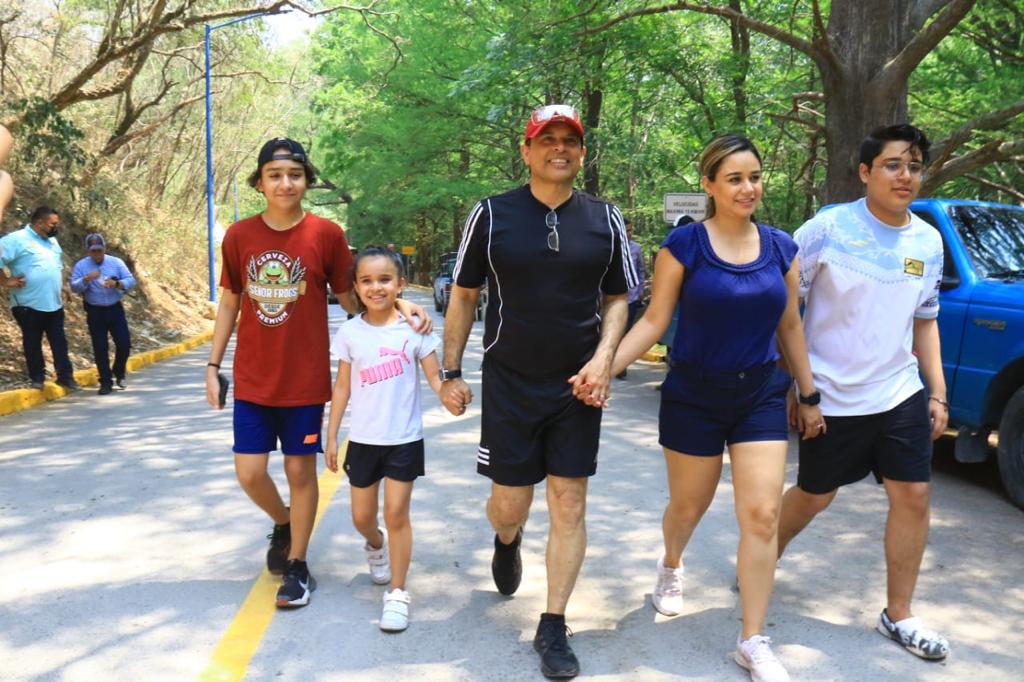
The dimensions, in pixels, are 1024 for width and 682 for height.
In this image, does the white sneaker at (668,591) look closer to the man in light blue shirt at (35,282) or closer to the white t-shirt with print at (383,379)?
the white t-shirt with print at (383,379)

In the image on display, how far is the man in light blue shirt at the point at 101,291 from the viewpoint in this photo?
34.1 ft

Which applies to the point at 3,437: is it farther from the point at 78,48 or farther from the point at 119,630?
the point at 78,48

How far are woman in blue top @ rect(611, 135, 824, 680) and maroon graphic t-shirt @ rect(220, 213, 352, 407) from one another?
56.7 inches

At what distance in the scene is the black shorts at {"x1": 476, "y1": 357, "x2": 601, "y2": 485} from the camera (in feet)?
11.8

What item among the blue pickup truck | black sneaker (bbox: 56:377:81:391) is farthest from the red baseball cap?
black sneaker (bbox: 56:377:81:391)

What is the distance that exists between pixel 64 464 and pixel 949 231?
6.74 metres

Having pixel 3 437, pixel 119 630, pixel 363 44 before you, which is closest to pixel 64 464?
pixel 3 437

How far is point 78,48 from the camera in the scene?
18969mm

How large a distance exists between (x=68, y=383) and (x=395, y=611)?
26.7 feet

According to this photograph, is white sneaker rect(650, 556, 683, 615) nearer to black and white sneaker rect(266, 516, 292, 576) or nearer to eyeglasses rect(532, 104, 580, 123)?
black and white sneaker rect(266, 516, 292, 576)

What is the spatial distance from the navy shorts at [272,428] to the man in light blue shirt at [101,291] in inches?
273

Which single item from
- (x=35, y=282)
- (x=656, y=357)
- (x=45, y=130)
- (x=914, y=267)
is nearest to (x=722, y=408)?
(x=914, y=267)

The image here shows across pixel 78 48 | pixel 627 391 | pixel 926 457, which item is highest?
pixel 78 48

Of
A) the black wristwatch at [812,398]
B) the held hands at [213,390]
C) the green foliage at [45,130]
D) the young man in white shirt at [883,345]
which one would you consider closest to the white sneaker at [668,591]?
the young man in white shirt at [883,345]
